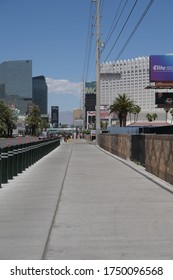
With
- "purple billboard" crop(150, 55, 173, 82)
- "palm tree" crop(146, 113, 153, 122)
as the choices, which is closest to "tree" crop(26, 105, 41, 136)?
"palm tree" crop(146, 113, 153, 122)

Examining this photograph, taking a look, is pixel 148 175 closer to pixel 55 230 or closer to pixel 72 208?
pixel 72 208

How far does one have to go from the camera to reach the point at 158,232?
870 centimetres

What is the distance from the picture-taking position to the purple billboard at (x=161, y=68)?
5884cm

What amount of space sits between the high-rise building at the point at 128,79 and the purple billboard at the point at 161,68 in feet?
23.6

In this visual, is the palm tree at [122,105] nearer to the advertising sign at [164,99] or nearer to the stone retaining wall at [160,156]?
the advertising sign at [164,99]

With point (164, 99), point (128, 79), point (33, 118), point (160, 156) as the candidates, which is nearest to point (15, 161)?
point (160, 156)

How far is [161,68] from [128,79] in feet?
204

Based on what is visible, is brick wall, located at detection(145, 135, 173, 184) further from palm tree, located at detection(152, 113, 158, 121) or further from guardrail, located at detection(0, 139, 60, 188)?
palm tree, located at detection(152, 113, 158, 121)

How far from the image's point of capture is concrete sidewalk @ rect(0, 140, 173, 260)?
289 inches

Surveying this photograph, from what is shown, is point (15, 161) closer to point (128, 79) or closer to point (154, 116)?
point (128, 79)

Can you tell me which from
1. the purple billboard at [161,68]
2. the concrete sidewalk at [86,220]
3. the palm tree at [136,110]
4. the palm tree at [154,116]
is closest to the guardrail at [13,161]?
the concrete sidewalk at [86,220]

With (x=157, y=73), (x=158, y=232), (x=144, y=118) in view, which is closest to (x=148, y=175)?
(x=158, y=232)

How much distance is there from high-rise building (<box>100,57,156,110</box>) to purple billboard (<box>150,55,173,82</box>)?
720cm

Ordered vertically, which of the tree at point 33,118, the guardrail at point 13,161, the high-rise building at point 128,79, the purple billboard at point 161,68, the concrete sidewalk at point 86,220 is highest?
the high-rise building at point 128,79
